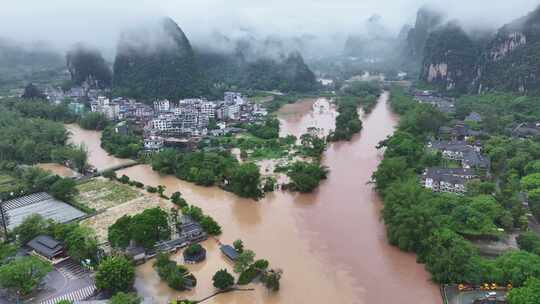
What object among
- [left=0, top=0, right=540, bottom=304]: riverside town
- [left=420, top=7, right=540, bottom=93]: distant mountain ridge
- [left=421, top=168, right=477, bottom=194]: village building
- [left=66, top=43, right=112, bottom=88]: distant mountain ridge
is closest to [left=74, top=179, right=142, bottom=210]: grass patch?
[left=0, top=0, right=540, bottom=304]: riverside town

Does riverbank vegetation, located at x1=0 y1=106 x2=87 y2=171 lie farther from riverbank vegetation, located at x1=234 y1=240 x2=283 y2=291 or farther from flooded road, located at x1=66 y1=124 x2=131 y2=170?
riverbank vegetation, located at x1=234 y1=240 x2=283 y2=291

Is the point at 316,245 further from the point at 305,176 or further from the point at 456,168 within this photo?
the point at 456,168

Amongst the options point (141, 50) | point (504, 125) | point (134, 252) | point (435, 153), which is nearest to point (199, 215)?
point (134, 252)

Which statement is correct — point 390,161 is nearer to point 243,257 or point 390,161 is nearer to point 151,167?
point 243,257

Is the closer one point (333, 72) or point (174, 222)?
point (174, 222)

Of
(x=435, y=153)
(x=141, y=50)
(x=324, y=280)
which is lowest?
(x=324, y=280)

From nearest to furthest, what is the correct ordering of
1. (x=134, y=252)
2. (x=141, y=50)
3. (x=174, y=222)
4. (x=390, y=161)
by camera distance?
1. (x=134, y=252)
2. (x=174, y=222)
3. (x=390, y=161)
4. (x=141, y=50)
